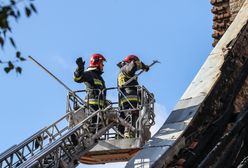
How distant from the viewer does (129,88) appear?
14430 mm

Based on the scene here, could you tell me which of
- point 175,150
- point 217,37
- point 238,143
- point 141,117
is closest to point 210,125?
point 175,150

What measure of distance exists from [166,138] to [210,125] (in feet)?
1.57

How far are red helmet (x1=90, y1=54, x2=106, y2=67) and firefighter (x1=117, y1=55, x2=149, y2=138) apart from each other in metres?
0.43

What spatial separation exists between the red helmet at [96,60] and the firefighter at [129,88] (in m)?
0.43

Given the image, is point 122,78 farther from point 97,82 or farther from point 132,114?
point 132,114

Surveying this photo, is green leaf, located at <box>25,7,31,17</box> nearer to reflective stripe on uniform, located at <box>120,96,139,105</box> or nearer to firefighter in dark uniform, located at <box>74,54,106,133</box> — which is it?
firefighter in dark uniform, located at <box>74,54,106,133</box>

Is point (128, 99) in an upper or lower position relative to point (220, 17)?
lower

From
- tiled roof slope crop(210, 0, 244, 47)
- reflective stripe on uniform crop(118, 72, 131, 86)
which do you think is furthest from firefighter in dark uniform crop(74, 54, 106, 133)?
tiled roof slope crop(210, 0, 244, 47)

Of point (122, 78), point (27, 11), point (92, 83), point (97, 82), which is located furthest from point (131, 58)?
point (27, 11)

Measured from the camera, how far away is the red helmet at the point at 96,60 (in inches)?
587

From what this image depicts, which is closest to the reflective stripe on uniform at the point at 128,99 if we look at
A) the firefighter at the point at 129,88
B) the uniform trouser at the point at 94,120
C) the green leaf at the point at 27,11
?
the firefighter at the point at 129,88

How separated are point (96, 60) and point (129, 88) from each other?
103 centimetres

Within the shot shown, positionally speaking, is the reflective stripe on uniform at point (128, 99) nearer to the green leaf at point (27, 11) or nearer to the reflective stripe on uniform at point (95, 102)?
the reflective stripe on uniform at point (95, 102)

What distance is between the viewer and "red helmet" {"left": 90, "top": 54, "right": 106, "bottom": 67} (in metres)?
14.9
